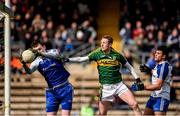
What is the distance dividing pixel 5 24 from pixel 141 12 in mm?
11089

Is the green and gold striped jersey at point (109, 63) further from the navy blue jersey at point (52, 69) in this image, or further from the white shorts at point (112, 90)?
the navy blue jersey at point (52, 69)

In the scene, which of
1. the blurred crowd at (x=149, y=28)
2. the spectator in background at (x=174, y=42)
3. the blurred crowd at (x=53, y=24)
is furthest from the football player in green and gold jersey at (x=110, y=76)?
the spectator in background at (x=174, y=42)

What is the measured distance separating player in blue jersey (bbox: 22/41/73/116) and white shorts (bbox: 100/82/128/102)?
0.64 meters

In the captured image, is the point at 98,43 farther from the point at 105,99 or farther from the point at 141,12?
the point at 105,99

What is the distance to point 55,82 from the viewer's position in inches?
579

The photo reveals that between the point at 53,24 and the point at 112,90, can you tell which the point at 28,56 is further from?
the point at 53,24

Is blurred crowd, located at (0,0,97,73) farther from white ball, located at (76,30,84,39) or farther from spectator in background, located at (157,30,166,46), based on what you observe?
spectator in background, located at (157,30,166,46)

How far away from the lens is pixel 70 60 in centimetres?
1462

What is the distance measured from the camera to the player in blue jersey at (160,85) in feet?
47.4

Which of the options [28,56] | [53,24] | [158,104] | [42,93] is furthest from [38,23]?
[158,104]

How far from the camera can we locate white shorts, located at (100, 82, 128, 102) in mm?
14789

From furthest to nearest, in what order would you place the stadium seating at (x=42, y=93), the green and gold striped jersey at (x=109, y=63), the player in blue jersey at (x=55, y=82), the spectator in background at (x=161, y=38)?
the spectator in background at (x=161, y=38) < the stadium seating at (x=42, y=93) < the green and gold striped jersey at (x=109, y=63) < the player in blue jersey at (x=55, y=82)

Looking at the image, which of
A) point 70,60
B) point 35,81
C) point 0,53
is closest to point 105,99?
point 70,60

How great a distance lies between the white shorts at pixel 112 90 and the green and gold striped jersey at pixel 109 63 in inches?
3.1
